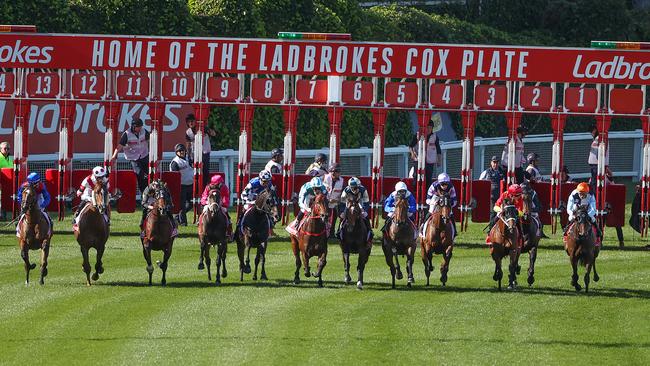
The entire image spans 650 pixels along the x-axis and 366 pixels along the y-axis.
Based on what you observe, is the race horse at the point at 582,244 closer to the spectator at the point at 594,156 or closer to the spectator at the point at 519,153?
the spectator at the point at 519,153

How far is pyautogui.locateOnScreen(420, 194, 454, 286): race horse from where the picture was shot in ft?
81.7

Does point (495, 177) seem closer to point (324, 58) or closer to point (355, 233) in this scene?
point (324, 58)

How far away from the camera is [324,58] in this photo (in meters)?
30.6

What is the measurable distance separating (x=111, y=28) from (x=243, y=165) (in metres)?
7.04

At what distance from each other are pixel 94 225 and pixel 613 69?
10859 mm

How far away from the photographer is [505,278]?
25891 mm

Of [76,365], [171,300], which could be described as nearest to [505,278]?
[171,300]

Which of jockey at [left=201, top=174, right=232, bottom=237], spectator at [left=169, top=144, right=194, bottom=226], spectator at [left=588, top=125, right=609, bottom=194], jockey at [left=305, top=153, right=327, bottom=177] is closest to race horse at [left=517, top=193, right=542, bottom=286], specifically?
jockey at [left=201, top=174, right=232, bottom=237]

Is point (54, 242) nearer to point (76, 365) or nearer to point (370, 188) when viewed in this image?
point (370, 188)

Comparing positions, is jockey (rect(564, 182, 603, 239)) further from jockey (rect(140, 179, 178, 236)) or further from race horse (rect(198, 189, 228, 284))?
jockey (rect(140, 179, 178, 236))

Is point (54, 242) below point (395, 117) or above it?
below

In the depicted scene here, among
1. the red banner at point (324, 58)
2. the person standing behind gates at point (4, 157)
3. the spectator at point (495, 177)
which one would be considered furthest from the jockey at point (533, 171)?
the person standing behind gates at point (4, 157)

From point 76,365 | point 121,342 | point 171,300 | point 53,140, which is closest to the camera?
point 76,365

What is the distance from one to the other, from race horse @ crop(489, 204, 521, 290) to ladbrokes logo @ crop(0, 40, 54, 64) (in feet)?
34.4
